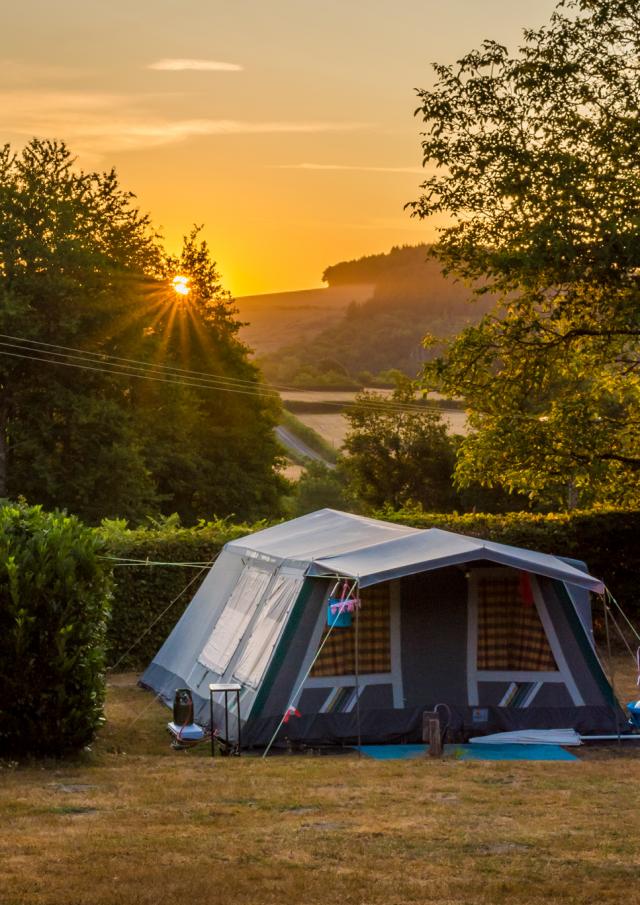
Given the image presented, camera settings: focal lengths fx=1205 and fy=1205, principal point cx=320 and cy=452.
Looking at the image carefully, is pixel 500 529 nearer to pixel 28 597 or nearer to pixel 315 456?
pixel 28 597

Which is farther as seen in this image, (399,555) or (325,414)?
(325,414)

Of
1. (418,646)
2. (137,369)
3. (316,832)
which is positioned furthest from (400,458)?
(316,832)

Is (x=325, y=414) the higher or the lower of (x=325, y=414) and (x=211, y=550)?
the higher

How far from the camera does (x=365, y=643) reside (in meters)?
11.5

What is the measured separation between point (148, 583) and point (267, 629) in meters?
5.39

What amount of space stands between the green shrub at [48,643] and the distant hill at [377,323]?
8205 cm

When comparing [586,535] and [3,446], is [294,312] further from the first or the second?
[586,535]

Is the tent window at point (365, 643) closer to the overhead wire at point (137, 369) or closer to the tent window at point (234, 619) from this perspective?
the tent window at point (234, 619)

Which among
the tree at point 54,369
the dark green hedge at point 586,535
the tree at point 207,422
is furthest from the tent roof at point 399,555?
the tree at point 207,422

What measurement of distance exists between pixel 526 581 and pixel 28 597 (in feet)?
16.0

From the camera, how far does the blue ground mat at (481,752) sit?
10617 mm

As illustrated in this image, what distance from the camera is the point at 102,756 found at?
10016mm

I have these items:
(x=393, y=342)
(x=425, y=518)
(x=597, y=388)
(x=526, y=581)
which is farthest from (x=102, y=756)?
(x=393, y=342)

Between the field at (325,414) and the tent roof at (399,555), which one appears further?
the field at (325,414)
